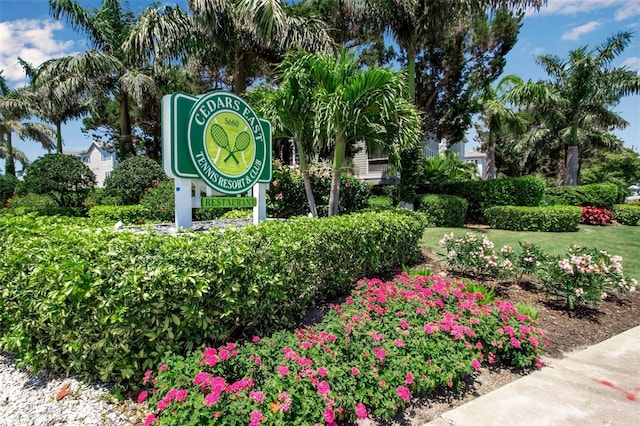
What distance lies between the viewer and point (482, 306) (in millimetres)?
3826

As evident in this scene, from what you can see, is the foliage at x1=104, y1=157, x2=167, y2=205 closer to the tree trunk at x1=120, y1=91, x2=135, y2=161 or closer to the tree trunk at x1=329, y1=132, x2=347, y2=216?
the tree trunk at x1=120, y1=91, x2=135, y2=161

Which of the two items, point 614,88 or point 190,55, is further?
point 614,88

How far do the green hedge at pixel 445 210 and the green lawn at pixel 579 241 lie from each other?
108cm

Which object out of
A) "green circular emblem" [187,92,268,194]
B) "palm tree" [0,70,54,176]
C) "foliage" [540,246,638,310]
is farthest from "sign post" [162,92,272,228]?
"palm tree" [0,70,54,176]

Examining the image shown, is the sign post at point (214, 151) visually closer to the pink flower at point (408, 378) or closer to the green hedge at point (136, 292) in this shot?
the green hedge at point (136, 292)

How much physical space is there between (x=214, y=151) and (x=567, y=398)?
4.75 m

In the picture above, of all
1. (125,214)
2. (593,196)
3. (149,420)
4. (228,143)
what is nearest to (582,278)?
(149,420)

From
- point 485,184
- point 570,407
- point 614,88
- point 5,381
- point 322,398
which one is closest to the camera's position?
point 322,398

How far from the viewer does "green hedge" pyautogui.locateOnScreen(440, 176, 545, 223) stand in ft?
42.5

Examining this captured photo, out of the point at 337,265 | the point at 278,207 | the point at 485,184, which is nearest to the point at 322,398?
the point at 337,265

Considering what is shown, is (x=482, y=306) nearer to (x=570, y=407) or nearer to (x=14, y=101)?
(x=570, y=407)

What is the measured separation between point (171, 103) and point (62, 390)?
131 inches

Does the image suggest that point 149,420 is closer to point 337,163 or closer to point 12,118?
point 337,163

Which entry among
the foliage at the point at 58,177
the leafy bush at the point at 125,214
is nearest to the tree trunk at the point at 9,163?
the foliage at the point at 58,177
